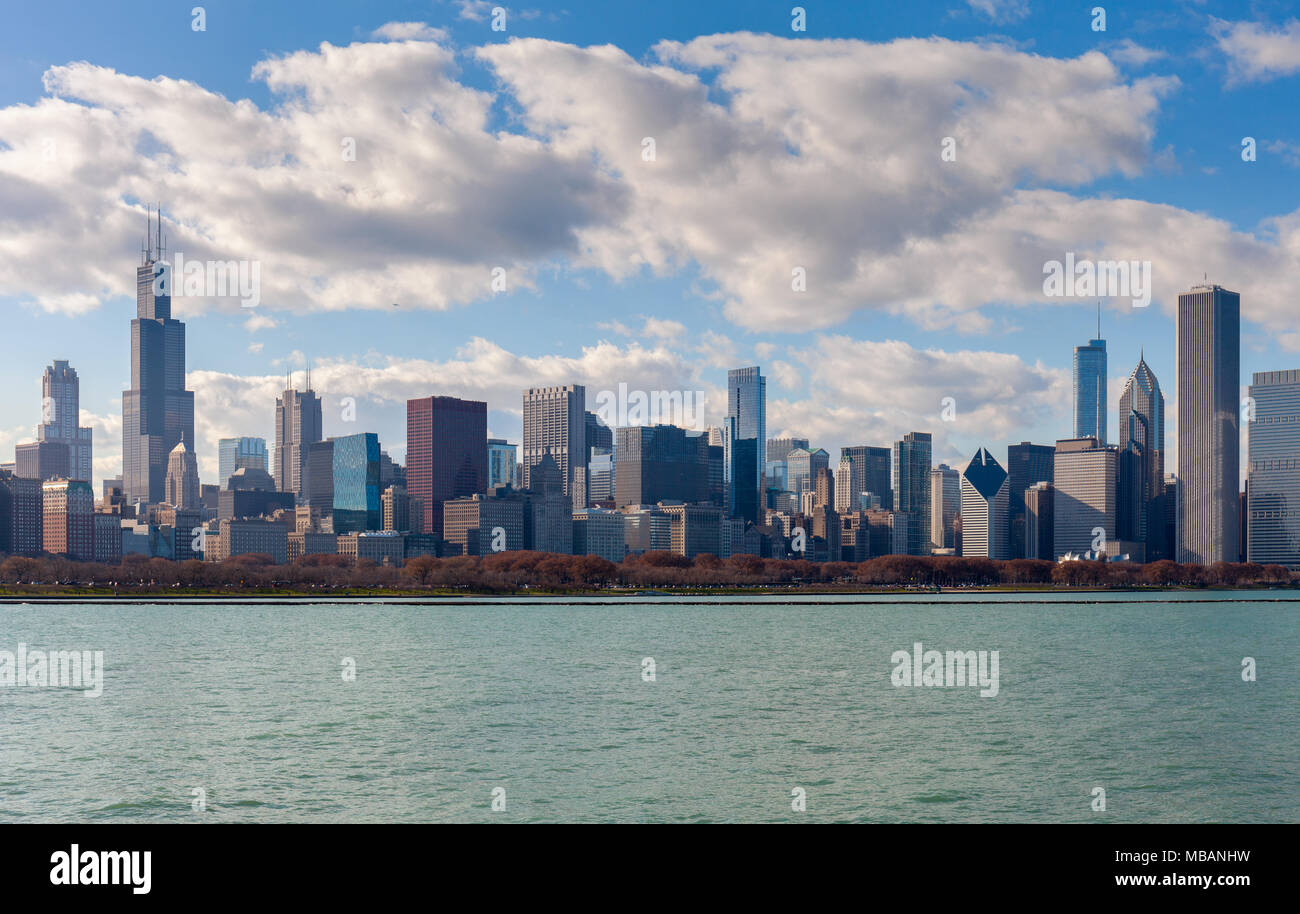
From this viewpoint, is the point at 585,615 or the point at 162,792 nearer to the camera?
the point at 162,792

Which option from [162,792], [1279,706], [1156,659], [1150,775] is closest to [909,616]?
[1156,659]

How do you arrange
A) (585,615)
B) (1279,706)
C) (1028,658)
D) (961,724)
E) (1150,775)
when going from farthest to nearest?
(585,615)
(1028,658)
(1279,706)
(961,724)
(1150,775)
